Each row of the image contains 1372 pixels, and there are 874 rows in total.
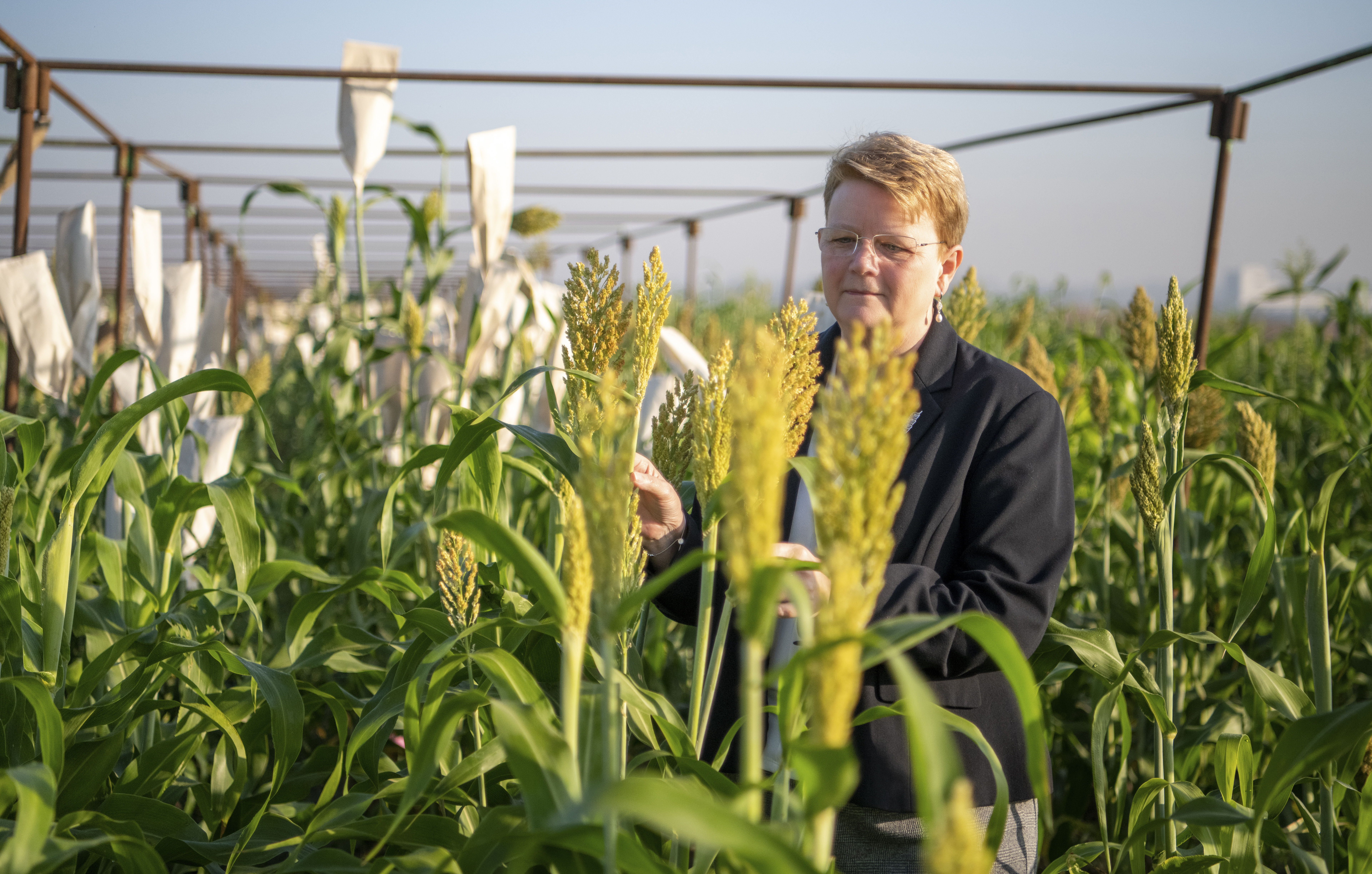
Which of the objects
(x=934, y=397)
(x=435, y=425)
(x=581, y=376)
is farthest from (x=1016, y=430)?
(x=435, y=425)

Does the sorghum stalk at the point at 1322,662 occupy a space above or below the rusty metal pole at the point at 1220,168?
below

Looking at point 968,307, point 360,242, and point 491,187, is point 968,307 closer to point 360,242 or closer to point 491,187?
point 491,187

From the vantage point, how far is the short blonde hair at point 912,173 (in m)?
1.31

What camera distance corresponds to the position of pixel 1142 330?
5.73 ft

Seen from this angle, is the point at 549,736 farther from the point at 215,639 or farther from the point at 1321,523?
the point at 1321,523

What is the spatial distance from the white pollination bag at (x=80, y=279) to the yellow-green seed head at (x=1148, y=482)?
2.12 metres

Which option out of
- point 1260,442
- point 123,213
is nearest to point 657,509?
point 1260,442

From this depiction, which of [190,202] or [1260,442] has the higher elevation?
[190,202]

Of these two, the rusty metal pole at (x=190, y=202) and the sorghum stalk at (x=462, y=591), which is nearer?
the sorghum stalk at (x=462, y=591)

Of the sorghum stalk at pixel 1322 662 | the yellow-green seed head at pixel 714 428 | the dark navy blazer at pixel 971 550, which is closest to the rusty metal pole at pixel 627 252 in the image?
the dark navy blazer at pixel 971 550

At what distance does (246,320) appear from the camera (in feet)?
23.2

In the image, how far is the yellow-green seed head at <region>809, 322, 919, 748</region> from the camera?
1.56 ft

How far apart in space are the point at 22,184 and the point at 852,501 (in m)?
2.29

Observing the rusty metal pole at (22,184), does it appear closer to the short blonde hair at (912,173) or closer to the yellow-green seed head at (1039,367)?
the short blonde hair at (912,173)
